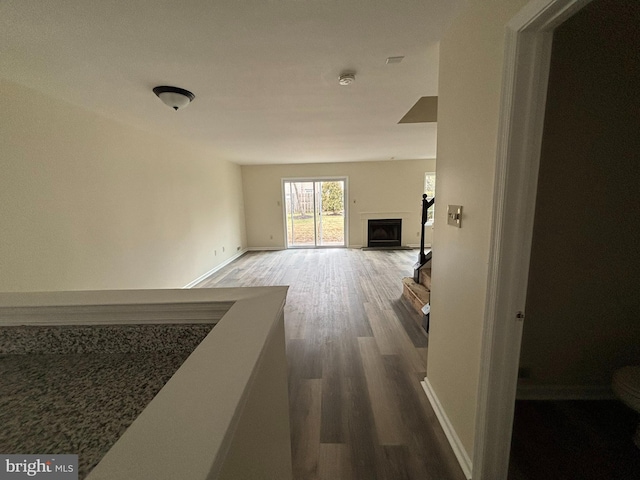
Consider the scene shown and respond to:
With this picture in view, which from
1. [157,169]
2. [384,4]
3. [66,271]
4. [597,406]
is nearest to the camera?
[384,4]

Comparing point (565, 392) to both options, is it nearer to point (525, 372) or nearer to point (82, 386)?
point (525, 372)

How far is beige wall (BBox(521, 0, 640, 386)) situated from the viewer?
1.23 m

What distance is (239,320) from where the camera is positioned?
0.71 m

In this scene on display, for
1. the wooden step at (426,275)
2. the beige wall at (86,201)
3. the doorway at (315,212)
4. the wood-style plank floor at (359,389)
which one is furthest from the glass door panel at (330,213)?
the wooden step at (426,275)

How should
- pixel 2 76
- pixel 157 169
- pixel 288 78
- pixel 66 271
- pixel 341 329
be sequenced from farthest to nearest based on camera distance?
pixel 157 169
pixel 341 329
pixel 66 271
pixel 288 78
pixel 2 76

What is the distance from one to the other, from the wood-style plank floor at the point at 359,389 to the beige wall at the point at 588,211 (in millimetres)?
838

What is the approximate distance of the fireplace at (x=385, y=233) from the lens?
21.4ft

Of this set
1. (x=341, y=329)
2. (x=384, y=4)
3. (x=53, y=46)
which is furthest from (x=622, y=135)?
(x=53, y=46)

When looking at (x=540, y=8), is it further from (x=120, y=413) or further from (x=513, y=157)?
(x=120, y=413)

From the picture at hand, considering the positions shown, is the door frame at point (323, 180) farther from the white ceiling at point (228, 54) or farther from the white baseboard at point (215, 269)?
the white ceiling at point (228, 54)

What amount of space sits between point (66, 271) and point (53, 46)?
1726 millimetres
